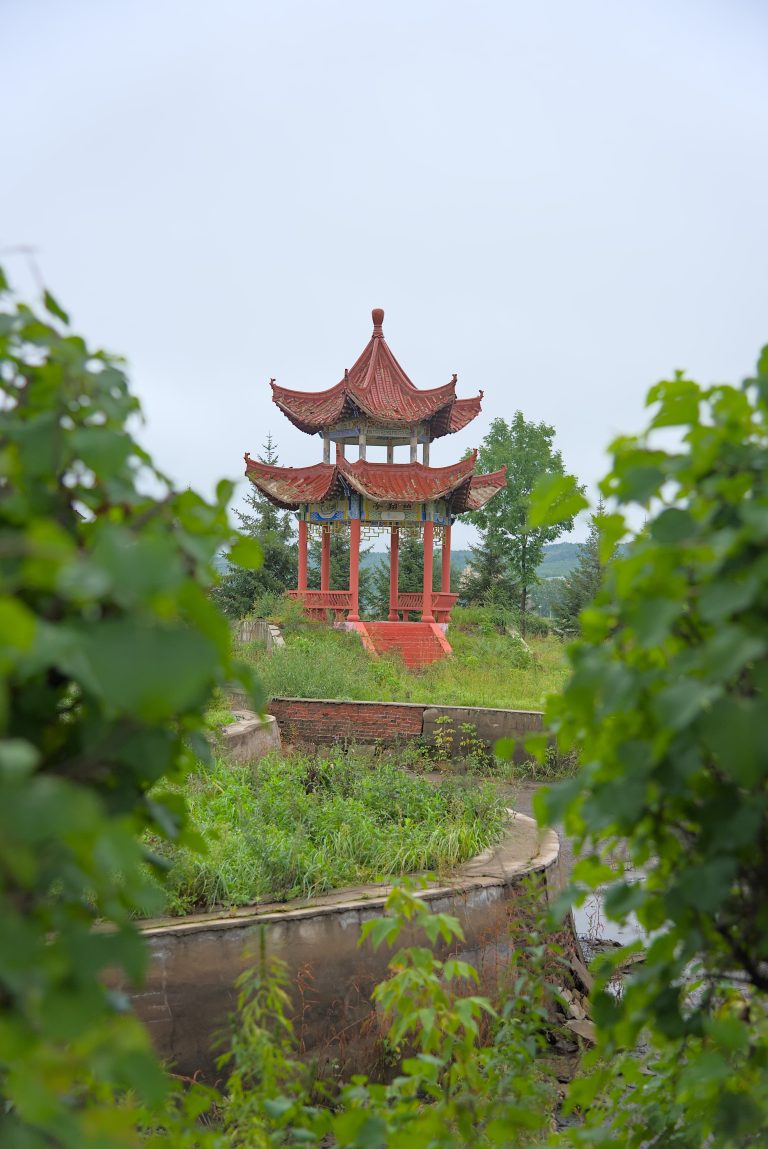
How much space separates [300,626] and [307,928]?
1076 centimetres

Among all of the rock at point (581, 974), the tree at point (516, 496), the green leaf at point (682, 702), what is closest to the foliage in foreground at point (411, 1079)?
the green leaf at point (682, 702)

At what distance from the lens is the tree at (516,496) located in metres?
23.7

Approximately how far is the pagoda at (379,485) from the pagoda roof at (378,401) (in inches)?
0.9

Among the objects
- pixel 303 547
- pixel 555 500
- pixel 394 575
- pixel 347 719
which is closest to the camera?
pixel 555 500

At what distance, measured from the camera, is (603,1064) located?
3457 mm

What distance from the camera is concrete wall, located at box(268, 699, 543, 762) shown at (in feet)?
31.4

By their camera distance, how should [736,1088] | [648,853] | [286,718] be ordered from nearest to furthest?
[648,853]
[736,1088]
[286,718]

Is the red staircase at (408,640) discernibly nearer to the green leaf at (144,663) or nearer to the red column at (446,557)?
the red column at (446,557)

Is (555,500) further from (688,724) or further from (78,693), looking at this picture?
(78,693)

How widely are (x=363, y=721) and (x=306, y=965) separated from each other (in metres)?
6.18

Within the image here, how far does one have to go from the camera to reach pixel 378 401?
1642 cm

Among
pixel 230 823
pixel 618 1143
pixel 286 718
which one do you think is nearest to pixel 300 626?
pixel 286 718

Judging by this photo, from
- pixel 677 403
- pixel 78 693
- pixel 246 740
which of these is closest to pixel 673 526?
pixel 677 403

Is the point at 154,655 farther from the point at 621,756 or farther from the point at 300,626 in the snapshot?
the point at 300,626
